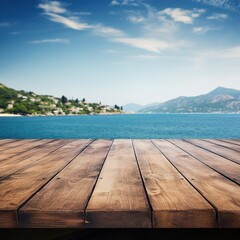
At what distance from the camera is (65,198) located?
4.71 ft

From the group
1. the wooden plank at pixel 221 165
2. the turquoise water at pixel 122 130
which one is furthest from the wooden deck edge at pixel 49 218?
the turquoise water at pixel 122 130

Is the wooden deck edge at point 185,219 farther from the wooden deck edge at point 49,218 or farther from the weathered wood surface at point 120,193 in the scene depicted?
the wooden deck edge at point 49,218

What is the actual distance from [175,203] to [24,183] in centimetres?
111

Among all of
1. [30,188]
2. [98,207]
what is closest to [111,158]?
[30,188]

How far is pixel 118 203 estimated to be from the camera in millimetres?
1343

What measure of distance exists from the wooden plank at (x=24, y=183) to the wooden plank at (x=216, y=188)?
1.06 m

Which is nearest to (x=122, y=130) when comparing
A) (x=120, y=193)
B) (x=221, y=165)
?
(x=221, y=165)

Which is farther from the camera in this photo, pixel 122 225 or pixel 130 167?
pixel 130 167

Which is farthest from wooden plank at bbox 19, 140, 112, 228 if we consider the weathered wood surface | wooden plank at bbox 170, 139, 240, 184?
wooden plank at bbox 170, 139, 240, 184

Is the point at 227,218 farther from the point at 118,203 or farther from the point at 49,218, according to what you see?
the point at 49,218

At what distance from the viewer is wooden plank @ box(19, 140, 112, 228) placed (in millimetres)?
1231

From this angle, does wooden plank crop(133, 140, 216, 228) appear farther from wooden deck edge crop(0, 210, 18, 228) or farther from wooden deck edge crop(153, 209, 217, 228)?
wooden deck edge crop(0, 210, 18, 228)
